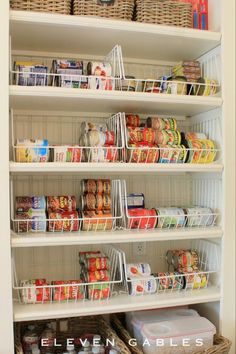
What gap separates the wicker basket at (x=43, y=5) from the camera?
72.0 inches

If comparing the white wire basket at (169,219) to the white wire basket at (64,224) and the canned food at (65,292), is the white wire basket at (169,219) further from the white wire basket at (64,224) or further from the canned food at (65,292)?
the canned food at (65,292)

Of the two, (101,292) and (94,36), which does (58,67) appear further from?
(101,292)

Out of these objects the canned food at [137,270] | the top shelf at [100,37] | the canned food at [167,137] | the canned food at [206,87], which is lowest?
the canned food at [137,270]

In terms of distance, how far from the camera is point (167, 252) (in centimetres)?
236

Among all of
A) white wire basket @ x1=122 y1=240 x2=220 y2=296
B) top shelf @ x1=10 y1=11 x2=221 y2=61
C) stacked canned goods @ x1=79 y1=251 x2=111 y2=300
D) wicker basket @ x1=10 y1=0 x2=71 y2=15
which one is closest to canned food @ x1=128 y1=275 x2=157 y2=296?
white wire basket @ x1=122 y1=240 x2=220 y2=296

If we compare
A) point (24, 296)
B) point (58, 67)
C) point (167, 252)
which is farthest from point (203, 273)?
point (58, 67)

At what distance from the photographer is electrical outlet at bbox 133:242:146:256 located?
2350 mm

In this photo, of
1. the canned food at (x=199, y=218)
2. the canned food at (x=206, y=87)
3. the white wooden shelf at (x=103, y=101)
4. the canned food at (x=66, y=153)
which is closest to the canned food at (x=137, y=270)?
the canned food at (x=199, y=218)

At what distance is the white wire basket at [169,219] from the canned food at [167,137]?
0.29 meters

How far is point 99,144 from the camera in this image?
1986mm

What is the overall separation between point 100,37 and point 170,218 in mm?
967

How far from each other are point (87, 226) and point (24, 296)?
0.43m

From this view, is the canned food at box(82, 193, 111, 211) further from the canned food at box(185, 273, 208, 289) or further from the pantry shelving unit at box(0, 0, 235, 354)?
the canned food at box(185, 273, 208, 289)

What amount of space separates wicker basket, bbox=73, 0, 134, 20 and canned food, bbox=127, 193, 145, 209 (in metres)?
0.89
